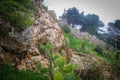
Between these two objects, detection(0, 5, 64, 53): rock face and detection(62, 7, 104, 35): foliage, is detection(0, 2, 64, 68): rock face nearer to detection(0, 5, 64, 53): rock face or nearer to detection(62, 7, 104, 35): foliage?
detection(0, 5, 64, 53): rock face

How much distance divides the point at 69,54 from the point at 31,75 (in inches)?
209

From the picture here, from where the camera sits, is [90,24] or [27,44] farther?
[90,24]

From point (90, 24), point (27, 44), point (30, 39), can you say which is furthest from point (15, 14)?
point (90, 24)

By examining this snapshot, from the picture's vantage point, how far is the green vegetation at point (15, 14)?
30.9 feet

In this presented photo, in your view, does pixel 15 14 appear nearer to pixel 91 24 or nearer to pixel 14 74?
pixel 14 74

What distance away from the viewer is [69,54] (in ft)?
42.2

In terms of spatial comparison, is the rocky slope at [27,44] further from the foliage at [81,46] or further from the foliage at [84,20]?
the foliage at [84,20]

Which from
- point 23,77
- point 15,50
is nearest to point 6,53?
point 15,50

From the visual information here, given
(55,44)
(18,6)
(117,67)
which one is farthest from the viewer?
(117,67)

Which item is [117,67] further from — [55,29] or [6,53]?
[6,53]

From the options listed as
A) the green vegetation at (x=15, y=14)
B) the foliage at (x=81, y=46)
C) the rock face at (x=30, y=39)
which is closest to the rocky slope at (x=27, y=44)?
the rock face at (x=30, y=39)

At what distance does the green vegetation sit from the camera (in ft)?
30.9

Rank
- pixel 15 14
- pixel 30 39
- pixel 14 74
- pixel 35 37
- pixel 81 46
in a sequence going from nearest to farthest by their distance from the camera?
pixel 14 74, pixel 30 39, pixel 15 14, pixel 35 37, pixel 81 46

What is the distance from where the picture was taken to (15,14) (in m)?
9.68
